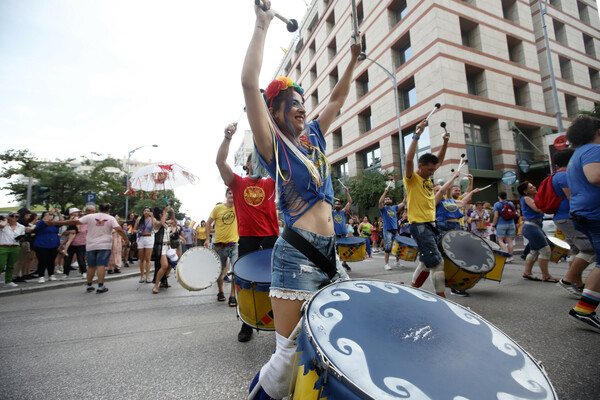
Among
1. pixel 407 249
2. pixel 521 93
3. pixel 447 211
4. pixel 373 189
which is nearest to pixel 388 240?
pixel 407 249

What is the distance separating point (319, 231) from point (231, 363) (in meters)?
1.68

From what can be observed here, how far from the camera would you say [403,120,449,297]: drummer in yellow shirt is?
3.78 meters

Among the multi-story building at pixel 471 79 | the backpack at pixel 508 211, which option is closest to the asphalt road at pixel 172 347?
the backpack at pixel 508 211

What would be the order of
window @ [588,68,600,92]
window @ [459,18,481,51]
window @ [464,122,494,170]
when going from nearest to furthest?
window @ [464,122,494,170] < window @ [459,18,481,51] < window @ [588,68,600,92]

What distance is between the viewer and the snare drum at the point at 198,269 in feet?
14.1

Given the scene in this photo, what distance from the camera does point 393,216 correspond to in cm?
858

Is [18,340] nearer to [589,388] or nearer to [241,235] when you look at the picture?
[241,235]

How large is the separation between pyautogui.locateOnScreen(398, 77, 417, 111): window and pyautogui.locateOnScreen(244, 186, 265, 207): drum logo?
18.1 m

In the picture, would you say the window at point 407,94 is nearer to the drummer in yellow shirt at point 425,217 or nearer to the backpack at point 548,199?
the backpack at point 548,199

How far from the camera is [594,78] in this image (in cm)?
2498

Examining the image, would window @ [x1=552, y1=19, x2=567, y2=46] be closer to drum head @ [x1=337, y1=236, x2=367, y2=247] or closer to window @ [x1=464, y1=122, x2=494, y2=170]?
window @ [x1=464, y1=122, x2=494, y2=170]

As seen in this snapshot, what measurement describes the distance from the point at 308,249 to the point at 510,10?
27.5 m

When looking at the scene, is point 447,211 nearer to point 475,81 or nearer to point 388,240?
point 388,240

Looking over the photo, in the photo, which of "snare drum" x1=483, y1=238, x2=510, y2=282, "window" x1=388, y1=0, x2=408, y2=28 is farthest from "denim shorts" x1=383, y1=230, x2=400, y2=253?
"window" x1=388, y1=0, x2=408, y2=28
